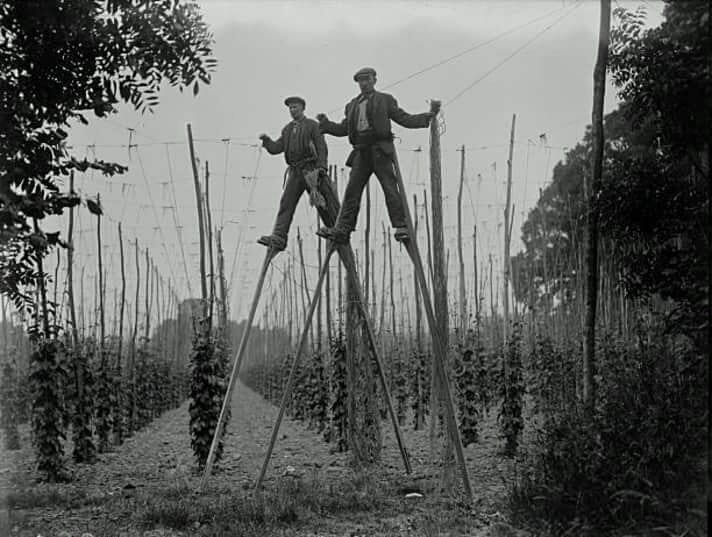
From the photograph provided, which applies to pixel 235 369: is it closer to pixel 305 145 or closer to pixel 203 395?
pixel 305 145

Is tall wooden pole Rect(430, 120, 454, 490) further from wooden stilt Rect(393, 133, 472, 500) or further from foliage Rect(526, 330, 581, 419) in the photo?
foliage Rect(526, 330, 581, 419)

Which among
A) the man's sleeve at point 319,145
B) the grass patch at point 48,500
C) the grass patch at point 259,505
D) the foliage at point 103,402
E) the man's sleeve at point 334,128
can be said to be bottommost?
the grass patch at point 48,500

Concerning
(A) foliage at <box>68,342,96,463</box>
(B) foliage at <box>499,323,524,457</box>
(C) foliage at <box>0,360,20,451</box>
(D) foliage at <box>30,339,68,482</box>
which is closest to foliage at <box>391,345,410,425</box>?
(B) foliage at <box>499,323,524,457</box>

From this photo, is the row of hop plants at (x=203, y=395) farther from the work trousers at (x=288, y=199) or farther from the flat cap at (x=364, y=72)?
the flat cap at (x=364, y=72)

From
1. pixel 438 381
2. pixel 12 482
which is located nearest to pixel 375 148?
pixel 438 381

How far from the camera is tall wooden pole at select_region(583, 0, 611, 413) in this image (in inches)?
292

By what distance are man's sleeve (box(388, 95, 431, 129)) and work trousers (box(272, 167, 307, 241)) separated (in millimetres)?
1371

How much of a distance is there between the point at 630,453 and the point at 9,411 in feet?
49.4

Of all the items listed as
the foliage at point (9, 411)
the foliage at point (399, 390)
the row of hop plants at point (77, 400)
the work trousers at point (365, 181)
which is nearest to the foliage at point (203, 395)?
the row of hop plants at point (77, 400)

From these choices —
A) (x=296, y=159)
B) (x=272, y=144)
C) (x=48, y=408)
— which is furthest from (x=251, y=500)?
(x=48, y=408)

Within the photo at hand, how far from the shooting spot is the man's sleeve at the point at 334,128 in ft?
27.7

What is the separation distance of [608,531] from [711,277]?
1.95 metres

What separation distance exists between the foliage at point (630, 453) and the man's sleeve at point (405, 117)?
331 cm

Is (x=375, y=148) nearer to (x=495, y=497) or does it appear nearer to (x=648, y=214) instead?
(x=648, y=214)
